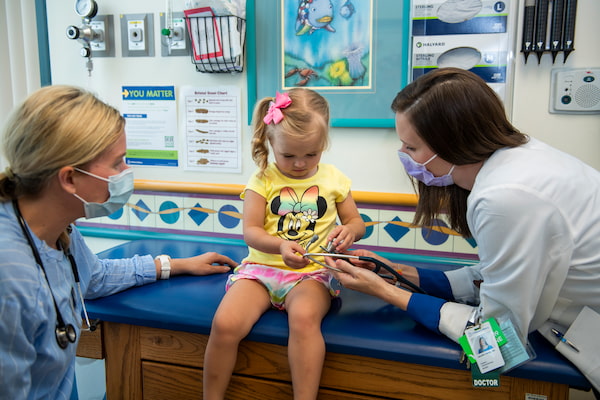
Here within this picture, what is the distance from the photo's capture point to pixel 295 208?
1.64m

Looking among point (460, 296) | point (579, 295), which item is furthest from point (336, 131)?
point (579, 295)

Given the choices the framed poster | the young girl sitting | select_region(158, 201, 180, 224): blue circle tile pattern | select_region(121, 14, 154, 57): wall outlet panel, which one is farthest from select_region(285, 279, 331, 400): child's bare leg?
select_region(121, 14, 154, 57): wall outlet panel

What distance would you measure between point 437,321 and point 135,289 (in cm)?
103

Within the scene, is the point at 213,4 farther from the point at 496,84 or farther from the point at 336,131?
the point at 496,84

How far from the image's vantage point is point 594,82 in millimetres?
1762

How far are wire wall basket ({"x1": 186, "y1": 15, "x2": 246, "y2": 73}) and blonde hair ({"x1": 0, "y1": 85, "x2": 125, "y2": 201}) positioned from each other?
100cm

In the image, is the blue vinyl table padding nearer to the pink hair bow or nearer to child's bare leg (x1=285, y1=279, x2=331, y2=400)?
child's bare leg (x1=285, y1=279, x2=331, y2=400)

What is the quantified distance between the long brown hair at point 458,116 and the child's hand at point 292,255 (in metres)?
0.50

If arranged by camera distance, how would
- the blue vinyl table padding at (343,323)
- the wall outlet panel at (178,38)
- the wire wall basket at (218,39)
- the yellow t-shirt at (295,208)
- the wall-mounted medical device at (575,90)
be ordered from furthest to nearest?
A: the wall outlet panel at (178,38)
the wire wall basket at (218,39)
the wall-mounted medical device at (575,90)
the yellow t-shirt at (295,208)
the blue vinyl table padding at (343,323)

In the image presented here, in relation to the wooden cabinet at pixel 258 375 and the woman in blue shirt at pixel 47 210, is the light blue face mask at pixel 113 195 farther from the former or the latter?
the wooden cabinet at pixel 258 375

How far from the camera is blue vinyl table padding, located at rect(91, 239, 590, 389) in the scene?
127 cm

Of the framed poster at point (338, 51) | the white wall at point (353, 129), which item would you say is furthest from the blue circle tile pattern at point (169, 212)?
the framed poster at point (338, 51)

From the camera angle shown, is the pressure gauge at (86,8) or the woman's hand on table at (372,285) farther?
the pressure gauge at (86,8)

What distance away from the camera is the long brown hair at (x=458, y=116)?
128 centimetres
